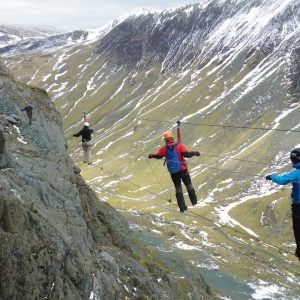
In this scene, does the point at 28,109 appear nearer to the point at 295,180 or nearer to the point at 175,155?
the point at 175,155

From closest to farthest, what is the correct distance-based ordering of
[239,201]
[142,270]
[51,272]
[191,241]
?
[51,272] → [142,270] → [191,241] → [239,201]

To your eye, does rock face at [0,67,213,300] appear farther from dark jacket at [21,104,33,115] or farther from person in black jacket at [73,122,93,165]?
person in black jacket at [73,122,93,165]

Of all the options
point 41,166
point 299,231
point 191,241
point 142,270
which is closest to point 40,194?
point 41,166

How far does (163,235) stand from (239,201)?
44.4 m

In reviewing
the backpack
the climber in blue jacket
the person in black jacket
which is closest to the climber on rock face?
the person in black jacket

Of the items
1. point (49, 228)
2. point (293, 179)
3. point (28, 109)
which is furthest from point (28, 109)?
point (293, 179)

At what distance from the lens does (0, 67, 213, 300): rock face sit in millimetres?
19359

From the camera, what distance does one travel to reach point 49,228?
2219cm

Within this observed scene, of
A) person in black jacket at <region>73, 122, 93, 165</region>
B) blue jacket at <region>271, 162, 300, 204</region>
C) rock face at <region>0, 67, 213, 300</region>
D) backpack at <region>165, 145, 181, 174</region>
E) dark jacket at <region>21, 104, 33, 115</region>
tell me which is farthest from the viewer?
person in black jacket at <region>73, 122, 93, 165</region>

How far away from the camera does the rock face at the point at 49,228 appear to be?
1936cm

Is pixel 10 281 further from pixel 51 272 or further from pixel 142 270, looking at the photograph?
pixel 142 270

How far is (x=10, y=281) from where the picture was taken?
18.4 m

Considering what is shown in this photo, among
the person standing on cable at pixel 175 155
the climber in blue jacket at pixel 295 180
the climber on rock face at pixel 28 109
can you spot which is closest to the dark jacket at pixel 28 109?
the climber on rock face at pixel 28 109

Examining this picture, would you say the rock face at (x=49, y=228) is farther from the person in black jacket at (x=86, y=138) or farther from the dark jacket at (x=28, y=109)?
the person in black jacket at (x=86, y=138)
